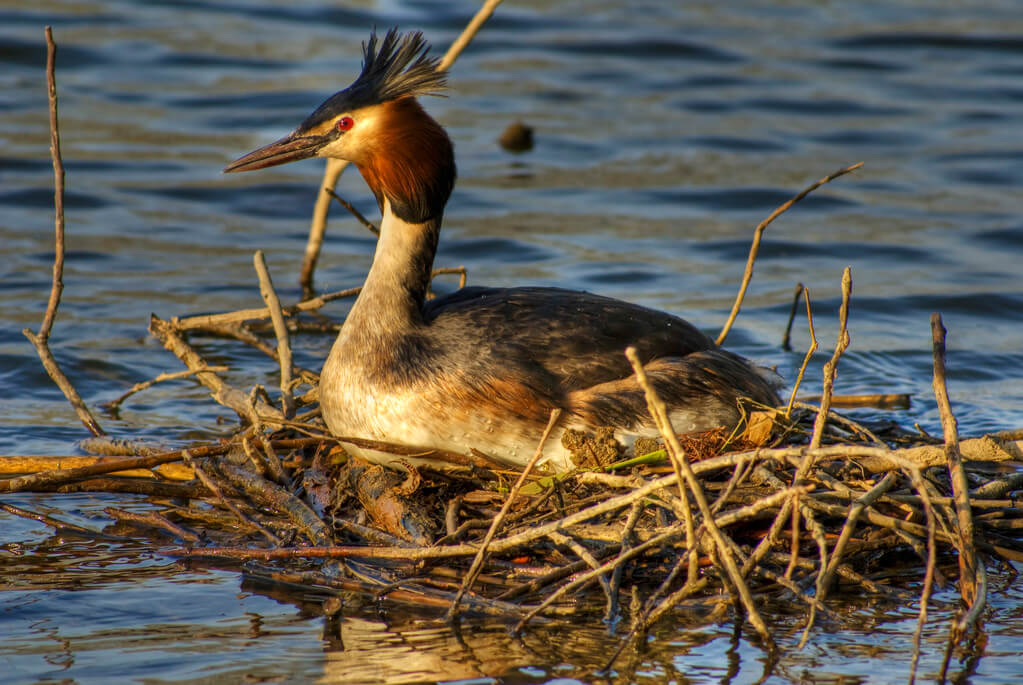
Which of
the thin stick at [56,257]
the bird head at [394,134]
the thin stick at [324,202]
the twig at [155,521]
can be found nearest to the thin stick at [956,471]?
the bird head at [394,134]

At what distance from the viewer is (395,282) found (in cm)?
576

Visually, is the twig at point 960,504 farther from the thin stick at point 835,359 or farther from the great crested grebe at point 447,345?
the great crested grebe at point 447,345

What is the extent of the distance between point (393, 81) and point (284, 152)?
1.87 feet

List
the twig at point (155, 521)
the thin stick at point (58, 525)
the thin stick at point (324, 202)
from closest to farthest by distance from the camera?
1. the twig at point (155, 521)
2. the thin stick at point (58, 525)
3. the thin stick at point (324, 202)

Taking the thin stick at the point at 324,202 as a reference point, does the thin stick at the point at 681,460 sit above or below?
below

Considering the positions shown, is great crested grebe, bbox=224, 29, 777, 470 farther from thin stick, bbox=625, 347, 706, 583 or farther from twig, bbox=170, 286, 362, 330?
thin stick, bbox=625, 347, 706, 583

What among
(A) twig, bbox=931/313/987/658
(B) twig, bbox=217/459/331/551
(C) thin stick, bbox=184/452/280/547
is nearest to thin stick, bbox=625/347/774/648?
(A) twig, bbox=931/313/987/658

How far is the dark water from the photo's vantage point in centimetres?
452

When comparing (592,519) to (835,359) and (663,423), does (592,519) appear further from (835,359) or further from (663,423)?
(663,423)

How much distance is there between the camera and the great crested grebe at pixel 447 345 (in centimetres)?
534

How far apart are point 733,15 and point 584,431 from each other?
14150 millimetres

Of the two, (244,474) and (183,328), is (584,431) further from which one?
(183,328)

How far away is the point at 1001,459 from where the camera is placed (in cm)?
520

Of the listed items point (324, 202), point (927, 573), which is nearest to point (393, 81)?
point (927, 573)
